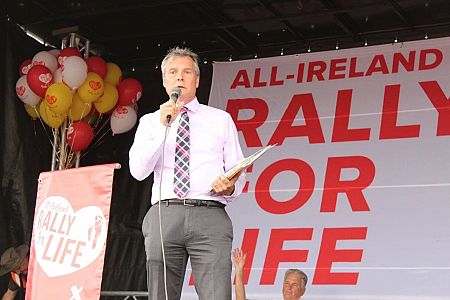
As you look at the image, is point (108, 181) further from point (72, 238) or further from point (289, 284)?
point (289, 284)

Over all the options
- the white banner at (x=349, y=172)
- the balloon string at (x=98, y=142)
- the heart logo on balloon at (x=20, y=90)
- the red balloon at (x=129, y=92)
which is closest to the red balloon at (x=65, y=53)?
the heart logo on balloon at (x=20, y=90)

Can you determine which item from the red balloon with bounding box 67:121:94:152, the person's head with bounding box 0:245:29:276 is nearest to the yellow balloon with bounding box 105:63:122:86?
the red balloon with bounding box 67:121:94:152

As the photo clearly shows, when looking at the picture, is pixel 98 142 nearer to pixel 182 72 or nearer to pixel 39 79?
pixel 39 79

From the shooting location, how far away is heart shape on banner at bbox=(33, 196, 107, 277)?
3.54m

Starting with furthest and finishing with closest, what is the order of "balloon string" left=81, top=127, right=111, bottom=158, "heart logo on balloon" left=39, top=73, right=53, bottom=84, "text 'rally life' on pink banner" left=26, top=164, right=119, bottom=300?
"balloon string" left=81, top=127, right=111, bottom=158, "heart logo on balloon" left=39, top=73, right=53, bottom=84, "text 'rally life' on pink banner" left=26, top=164, right=119, bottom=300

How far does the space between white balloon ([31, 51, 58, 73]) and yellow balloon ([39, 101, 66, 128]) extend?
0.99ft

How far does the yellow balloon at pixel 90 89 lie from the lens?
20.8 ft

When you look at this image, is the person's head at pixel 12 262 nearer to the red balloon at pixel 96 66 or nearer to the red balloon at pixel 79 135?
the red balloon at pixel 79 135

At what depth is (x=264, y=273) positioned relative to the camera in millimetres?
6098

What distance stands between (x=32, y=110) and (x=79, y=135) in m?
0.48

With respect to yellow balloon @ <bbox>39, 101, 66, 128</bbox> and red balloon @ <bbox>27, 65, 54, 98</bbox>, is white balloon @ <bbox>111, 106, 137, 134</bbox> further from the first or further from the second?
red balloon @ <bbox>27, 65, 54, 98</bbox>

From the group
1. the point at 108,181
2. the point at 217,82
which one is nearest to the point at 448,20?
the point at 217,82

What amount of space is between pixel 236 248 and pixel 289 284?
70 cm

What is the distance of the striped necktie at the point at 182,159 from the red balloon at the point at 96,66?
154 inches
